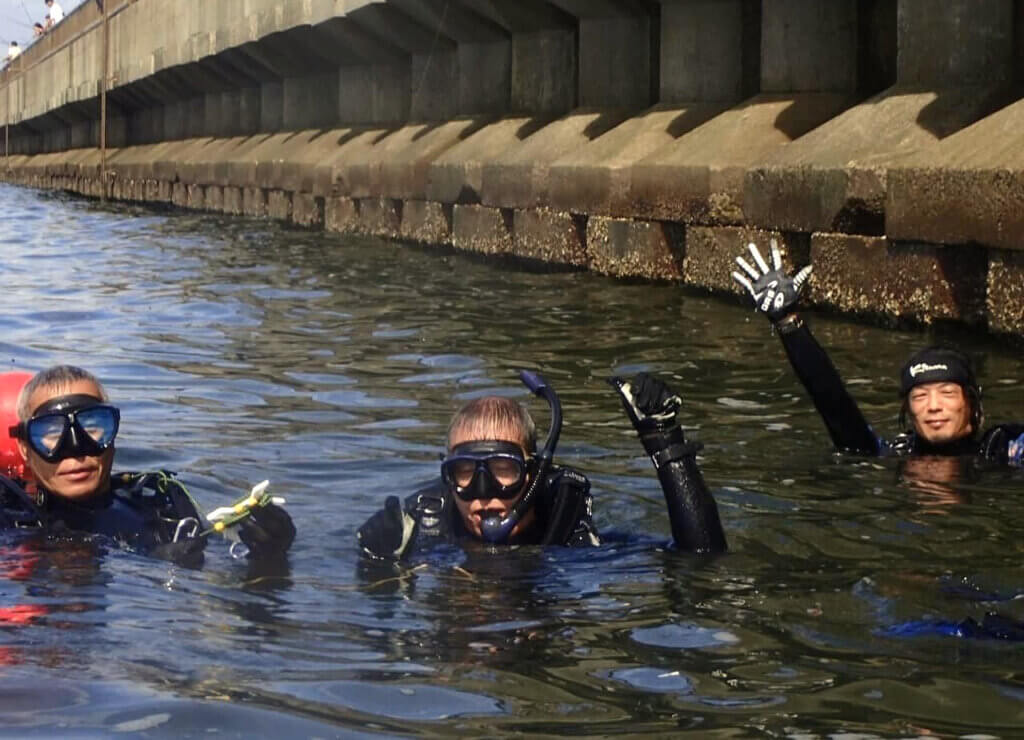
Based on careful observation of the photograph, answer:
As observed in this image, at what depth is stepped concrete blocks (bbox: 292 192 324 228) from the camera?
75.7 ft

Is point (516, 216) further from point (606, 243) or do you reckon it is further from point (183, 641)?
point (183, 641)

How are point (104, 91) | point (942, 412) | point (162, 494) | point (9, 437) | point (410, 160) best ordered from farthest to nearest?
point (104, 91)
point (410, 160)
point (942, 412)
point (9, 437)
point (162, 494)

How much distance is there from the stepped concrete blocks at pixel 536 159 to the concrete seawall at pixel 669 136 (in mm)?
30

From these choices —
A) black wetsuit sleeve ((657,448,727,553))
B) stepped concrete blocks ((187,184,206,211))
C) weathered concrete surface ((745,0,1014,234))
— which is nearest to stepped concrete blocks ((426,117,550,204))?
weathered concrete surface ((745,0,1014,234))

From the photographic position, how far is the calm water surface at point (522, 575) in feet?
12.0

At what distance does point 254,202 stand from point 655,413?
22.4 metres

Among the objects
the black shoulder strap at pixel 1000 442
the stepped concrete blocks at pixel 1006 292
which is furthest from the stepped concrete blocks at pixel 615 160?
the black shoulder strap at pixel 1000 442

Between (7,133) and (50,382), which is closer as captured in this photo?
(50,382)

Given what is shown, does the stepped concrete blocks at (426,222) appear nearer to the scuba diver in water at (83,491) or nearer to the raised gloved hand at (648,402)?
the scuba diver in water at (83,491)

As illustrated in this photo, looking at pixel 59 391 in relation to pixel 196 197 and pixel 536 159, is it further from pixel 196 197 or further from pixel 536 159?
pixel 196 197

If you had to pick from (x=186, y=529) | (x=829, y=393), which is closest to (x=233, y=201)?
(x=829, y=393)

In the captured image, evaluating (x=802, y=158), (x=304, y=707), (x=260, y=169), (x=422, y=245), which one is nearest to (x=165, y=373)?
(x=802, y=158)

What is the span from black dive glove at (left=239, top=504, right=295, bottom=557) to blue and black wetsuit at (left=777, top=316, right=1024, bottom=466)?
87.8 inches

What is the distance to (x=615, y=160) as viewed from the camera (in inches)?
533
